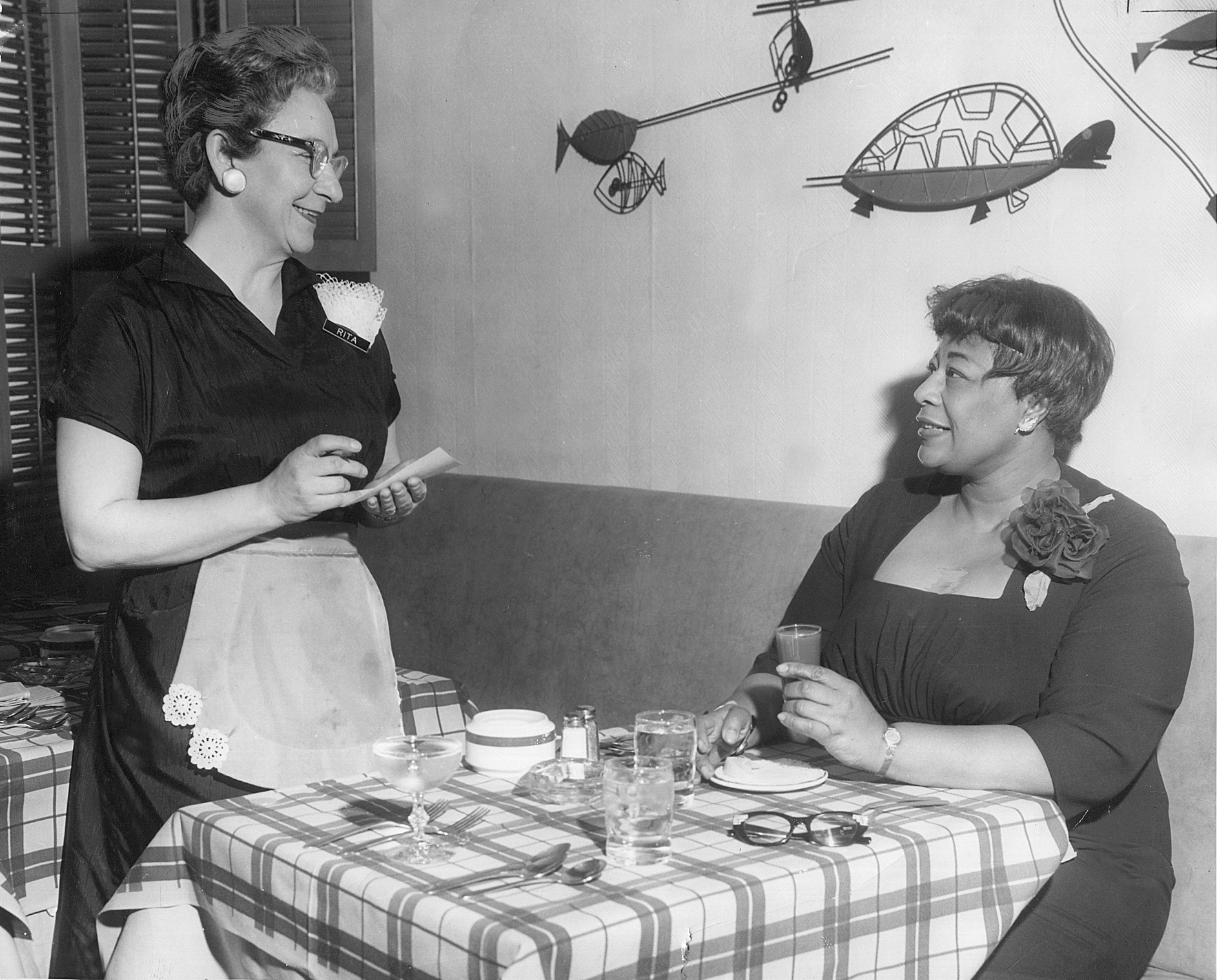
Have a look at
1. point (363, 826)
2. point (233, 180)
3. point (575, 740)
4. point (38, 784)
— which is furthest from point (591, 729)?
point (38, 784)

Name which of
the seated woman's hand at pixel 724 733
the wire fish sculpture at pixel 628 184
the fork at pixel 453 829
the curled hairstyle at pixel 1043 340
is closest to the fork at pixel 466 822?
the fork at pixel 453 829

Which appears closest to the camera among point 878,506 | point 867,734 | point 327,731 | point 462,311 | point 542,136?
point 867,734

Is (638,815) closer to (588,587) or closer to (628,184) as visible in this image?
(588,587)

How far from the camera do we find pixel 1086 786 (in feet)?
5.83

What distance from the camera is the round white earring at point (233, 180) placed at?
1.91 m

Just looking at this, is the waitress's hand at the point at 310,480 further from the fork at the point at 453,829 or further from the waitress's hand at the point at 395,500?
the fork at the point at 453,829

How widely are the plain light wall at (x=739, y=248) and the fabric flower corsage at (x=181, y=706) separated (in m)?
1.48

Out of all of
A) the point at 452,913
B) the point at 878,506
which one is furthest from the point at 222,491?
the point at 878,506

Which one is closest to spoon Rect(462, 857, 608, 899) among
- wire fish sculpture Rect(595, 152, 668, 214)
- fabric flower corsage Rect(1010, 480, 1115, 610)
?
fabric flower corsage Rect(1010, 480, 1115, 610)

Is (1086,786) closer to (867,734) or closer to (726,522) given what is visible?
(867,734)

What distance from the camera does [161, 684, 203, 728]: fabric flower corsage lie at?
1808mm

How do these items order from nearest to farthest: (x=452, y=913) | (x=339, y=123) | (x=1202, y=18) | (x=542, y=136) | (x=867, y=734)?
(x=452, y=913) → (x=867, y=734) → (x=1202, y=18) → (x=542, y=136) → (x=339, y=123)

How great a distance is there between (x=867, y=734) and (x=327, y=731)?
2.56ft

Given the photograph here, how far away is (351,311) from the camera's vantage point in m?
2.08
